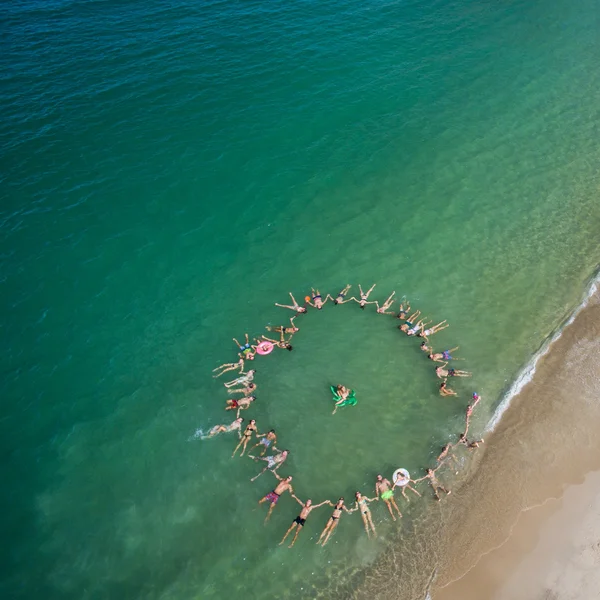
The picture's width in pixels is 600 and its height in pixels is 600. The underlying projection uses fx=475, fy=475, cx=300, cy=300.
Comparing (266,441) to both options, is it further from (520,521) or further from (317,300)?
(520,521)

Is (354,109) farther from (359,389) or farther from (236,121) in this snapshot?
(359,389)

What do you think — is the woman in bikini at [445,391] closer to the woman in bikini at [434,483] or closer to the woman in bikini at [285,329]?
the woman in bikini at [434,483]

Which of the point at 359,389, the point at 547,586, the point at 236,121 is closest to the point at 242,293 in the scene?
the point at 359,389

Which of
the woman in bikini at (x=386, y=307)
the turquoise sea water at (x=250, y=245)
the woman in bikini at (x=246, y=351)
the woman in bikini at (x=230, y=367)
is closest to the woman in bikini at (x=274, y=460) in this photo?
the turquoise sea water at (x=250, y=245)

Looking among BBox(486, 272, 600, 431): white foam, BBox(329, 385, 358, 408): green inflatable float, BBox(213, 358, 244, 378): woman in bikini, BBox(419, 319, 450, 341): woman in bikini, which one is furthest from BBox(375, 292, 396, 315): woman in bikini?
BBox(213, 358, 244, 378): woman in bikini

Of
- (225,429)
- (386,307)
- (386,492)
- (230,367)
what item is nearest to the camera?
(386,492)

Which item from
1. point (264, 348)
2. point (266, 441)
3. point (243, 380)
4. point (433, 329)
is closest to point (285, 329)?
point (264, 348)
